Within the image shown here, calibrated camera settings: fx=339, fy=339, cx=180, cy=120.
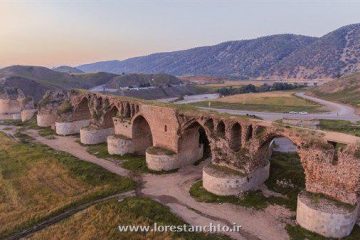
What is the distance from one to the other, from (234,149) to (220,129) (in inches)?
103

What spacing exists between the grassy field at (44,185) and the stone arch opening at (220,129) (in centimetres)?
1048

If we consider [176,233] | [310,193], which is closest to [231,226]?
[176,233]

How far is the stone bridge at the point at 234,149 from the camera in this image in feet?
82.4

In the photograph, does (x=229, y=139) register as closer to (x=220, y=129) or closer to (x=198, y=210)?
(x=220, y=129)

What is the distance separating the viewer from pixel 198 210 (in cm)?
2977

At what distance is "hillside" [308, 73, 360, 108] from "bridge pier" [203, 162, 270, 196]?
180 feet

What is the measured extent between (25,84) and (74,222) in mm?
104619

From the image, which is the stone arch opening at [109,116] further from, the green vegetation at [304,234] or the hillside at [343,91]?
the hillside at [343,91]

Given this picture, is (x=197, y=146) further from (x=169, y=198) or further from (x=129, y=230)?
(x=129, y=230)

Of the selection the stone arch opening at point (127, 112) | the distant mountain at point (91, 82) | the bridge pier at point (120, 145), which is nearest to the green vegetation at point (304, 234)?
the bridge pier at point (120, 145)

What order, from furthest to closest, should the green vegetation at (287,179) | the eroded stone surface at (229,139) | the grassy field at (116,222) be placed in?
the green vegetation at (287,179) → the eroded stone surface at (229,139) → the grassy field at (116,222)

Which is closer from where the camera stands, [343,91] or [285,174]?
[285,174]

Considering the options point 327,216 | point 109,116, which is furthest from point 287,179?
point 109,116

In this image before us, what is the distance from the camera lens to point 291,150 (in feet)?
152
